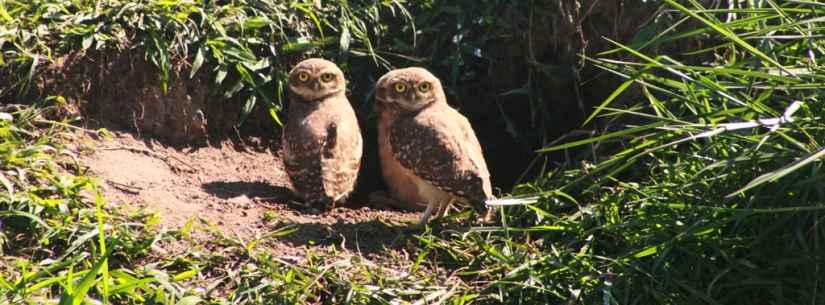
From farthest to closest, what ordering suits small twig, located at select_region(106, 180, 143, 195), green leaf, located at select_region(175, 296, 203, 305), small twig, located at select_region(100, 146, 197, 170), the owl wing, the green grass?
small twig, located at select_region(100, 146, 197, 170) → the owl wing → small twig, located at select_region(106, 180, 143, 195) → green leaf, located at select_region(175, 296, 203, 305) → the green grass

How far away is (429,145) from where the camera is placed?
597cm

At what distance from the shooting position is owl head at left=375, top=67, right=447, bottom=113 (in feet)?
20.7

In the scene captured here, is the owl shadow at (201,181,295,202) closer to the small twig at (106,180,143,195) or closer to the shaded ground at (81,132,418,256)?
the shaded ground at (81,132,418,256)

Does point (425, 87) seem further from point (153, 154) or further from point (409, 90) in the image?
point (153, 154)

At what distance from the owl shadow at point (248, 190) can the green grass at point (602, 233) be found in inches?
27.3

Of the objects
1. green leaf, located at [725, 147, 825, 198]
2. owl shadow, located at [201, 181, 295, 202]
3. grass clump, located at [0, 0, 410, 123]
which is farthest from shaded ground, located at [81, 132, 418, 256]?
green leaf, located at [725, 147, 825, 198]

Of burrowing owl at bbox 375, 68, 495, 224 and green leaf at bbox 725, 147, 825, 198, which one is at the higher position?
green leaf at bbox 725, 147, 825, 198

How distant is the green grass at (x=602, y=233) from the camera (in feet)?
14.5

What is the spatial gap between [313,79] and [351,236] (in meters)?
1.21

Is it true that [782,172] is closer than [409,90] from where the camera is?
Yes

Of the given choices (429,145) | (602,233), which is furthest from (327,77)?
(602,233)

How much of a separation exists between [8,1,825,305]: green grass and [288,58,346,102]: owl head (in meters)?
1.12

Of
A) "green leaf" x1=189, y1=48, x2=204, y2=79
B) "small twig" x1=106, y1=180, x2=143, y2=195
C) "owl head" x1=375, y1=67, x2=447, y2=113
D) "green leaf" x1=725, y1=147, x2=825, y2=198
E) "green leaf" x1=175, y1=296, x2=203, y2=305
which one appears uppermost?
"green leaf" x1=725, y1=147, x2=825, y2=198

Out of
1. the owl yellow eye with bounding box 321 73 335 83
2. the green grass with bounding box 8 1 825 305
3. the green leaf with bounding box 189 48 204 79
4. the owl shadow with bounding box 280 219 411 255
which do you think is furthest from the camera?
the owl yellow eye with bounding box 321 73 335 83
